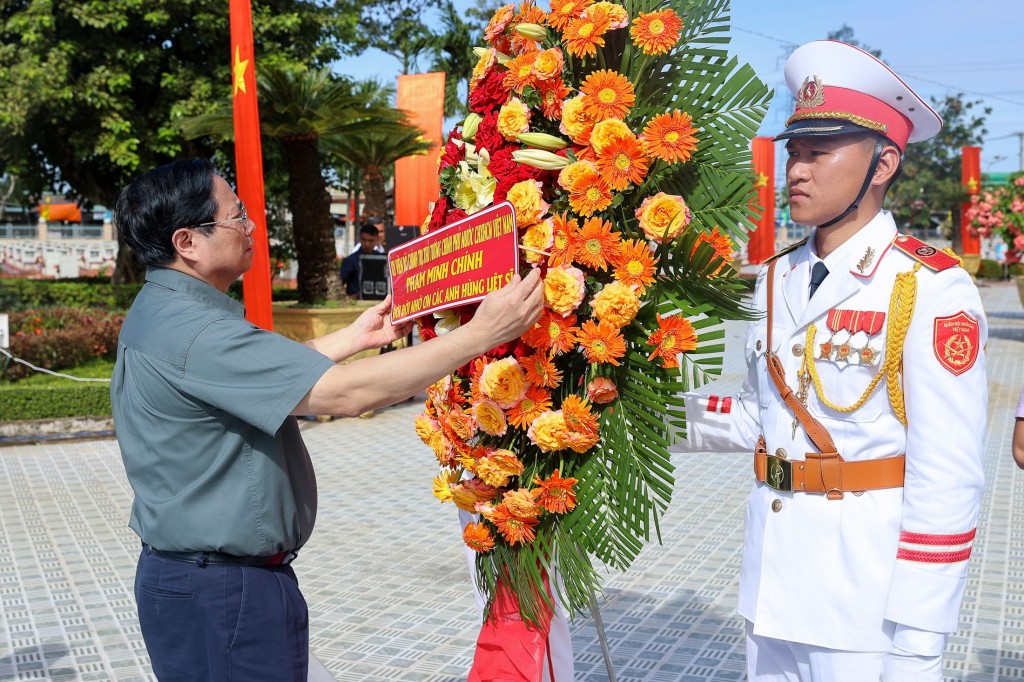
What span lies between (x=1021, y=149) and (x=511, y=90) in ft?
250

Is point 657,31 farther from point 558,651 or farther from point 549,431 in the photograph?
point 558,651

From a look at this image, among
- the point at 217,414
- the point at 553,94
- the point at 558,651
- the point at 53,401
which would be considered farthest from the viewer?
the point at 53,401

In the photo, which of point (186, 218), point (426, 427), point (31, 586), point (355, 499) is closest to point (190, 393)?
point (186, 218)

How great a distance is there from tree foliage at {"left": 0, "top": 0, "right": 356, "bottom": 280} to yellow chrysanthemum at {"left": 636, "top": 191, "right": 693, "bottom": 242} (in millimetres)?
13565

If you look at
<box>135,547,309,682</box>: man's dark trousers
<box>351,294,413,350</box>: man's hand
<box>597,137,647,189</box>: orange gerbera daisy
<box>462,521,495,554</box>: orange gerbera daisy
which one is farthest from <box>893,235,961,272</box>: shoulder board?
<box>135,547,309,682</box>: man's dark trousers

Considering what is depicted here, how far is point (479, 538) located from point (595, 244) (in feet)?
2.55

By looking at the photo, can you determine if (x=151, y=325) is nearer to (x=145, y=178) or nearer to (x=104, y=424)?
(x=145, y=178)

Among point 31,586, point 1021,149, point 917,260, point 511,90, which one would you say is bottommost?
point 31,586

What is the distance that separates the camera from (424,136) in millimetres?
15367

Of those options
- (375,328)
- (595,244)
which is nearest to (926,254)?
(595,244)

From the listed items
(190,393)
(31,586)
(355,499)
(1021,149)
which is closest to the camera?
(190,393)

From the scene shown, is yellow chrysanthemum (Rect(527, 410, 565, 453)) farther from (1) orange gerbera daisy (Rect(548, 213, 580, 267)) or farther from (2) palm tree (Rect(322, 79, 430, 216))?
(2) palm tree (Rect(322, 79, 430, 216))

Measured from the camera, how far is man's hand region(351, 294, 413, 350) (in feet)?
9.41

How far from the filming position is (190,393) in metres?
2.22
